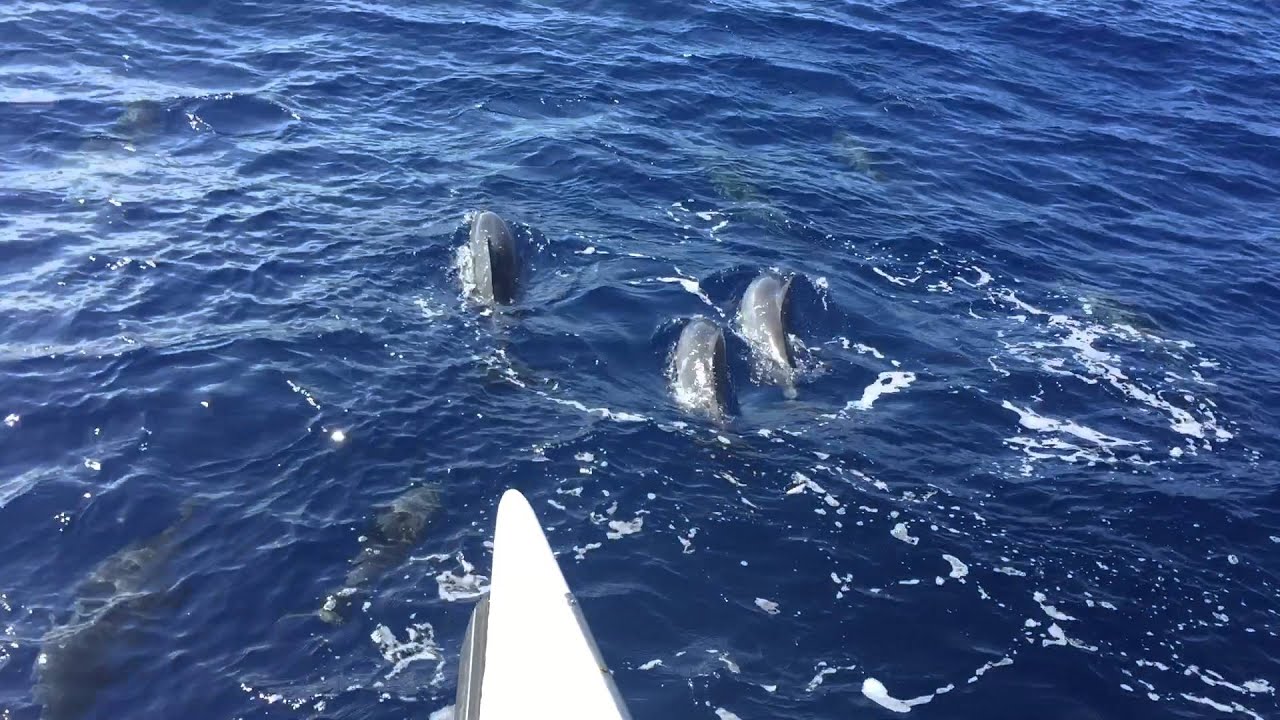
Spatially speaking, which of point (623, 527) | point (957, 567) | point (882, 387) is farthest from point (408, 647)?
point (882, 387)

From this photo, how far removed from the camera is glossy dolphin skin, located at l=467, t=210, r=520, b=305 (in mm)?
20703

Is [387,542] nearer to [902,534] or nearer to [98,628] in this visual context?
[98,628]

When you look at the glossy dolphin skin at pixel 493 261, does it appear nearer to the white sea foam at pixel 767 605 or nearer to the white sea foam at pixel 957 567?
the white sea foam at pixel 767 605

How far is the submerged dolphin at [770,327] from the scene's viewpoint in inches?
771

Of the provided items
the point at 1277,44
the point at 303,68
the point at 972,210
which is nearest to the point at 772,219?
the point at 972,210

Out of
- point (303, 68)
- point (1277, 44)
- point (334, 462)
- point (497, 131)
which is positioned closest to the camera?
point (334, 462)

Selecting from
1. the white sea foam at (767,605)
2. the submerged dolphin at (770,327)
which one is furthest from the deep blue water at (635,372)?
the submerged dolphin at (770,327)

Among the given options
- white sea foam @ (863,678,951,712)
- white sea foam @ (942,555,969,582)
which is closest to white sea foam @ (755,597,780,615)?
white sea foam @ (863,678,951,712)

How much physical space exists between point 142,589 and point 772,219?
17.4 metres

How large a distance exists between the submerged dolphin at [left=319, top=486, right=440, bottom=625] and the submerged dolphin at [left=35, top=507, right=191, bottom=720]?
2571mm

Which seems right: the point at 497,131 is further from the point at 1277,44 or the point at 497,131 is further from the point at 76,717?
the point at 1277,44

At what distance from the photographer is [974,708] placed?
1317cm

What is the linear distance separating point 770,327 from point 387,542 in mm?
9227

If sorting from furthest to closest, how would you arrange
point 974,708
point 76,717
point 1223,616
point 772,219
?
1. point 772,219
2. point 1223,616
3. point 974,708
4. point 76,717
